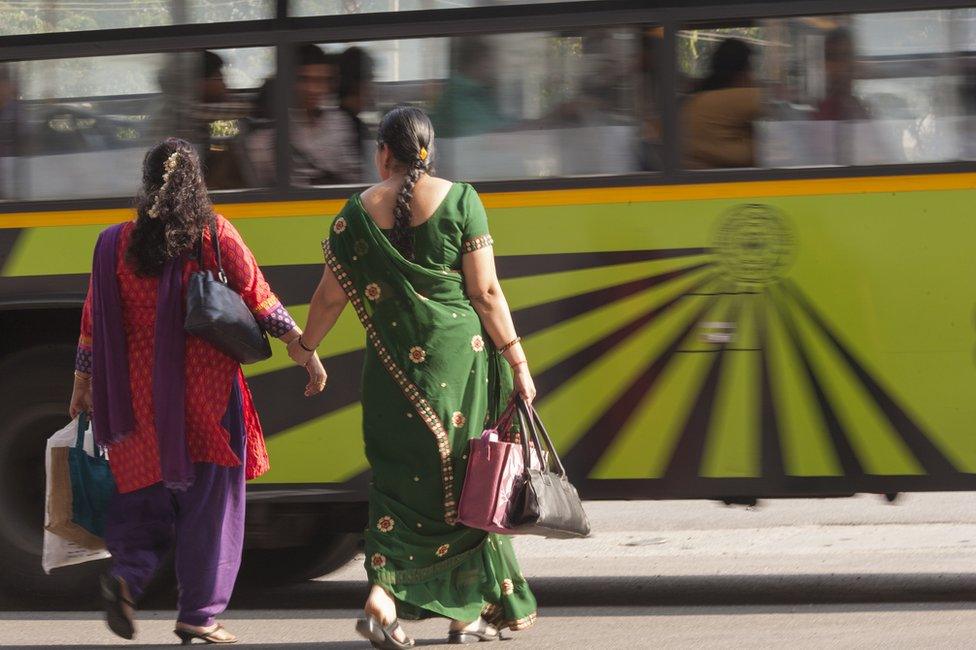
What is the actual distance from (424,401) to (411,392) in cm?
5

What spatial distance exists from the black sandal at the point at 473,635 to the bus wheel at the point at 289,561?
77.2 inches

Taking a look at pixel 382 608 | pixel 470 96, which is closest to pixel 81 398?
pixel 382 608

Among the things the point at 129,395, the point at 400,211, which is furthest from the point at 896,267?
the point at 129,395

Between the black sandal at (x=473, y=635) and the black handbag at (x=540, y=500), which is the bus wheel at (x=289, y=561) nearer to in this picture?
the black sandal at (x=473, y=635)

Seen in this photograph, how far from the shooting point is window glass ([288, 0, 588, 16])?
679 cm

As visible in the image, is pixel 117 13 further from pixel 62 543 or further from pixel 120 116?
pixel 62 543

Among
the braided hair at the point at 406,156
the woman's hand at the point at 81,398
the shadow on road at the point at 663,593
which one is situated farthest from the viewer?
the shadow on road at the point at 663,593

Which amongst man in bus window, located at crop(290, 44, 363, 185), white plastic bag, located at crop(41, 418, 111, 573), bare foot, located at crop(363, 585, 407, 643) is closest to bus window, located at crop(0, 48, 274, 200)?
man in bus window, located at crop(290, 44, 363, 185)

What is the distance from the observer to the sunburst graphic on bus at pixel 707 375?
6.60 m

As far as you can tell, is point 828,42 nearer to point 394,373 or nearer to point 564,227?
point 564,227

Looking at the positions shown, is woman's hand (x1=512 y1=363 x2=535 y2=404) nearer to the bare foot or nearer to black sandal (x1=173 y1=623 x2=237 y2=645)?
the bare foot

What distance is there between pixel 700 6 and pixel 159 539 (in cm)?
292

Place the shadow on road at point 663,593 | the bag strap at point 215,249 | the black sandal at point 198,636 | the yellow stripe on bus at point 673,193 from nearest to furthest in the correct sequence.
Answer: the bag strap at point 215,249 → the black sandal at point 198,636 → the yellow stripe on bus at point 673,193 → the shadow on road at point 663,593

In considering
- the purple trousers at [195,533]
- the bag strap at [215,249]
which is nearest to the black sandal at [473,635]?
the purple trousers at [195,533]
